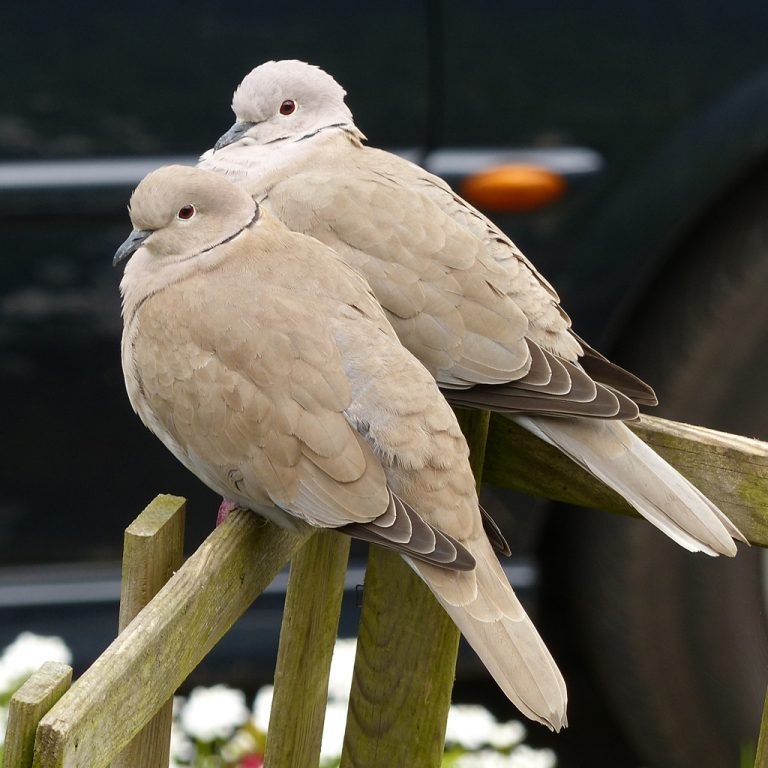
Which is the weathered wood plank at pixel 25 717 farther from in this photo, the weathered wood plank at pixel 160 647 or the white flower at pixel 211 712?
the white flower at pixel 211 712

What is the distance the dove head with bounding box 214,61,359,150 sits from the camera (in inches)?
98.8

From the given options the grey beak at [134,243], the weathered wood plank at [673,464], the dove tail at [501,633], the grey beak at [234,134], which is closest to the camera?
the dove tail at [501,633]

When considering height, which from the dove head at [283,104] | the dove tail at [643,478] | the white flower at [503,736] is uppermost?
the dove head at [283,104]

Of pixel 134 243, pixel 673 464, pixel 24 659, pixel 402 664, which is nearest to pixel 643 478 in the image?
pixel 673 464

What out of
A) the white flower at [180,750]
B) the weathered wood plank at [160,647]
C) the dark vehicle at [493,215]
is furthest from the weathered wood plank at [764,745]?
the white flower at [180,750]

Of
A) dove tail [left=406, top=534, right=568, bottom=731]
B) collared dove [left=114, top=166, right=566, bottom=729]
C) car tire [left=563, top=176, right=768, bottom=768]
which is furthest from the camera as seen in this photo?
car tire [left=563, top=176, right=768, bottom=768]

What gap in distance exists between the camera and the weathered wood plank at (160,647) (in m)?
1.31

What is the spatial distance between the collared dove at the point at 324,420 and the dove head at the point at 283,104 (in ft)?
2.00

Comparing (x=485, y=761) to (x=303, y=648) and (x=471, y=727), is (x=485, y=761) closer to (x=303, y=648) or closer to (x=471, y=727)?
(x=471, y=727)

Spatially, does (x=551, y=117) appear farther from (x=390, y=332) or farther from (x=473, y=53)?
(x=390, y=332)

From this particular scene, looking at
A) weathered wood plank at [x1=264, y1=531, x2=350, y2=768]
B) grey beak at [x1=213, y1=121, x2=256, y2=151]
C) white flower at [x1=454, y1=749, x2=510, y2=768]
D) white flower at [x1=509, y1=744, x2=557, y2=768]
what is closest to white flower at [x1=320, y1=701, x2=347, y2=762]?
white flower at [x1=454, y1=749, x2=510, y2=768]

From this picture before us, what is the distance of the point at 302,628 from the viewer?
6.63 feet

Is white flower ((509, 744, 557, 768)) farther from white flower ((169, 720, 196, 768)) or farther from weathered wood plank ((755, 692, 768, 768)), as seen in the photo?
weathered wood plank ((755, 692, 768, 768))

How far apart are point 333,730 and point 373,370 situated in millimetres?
1527
